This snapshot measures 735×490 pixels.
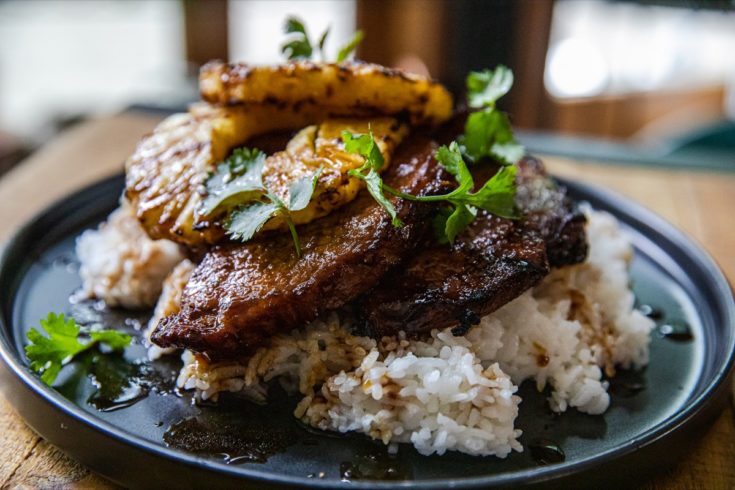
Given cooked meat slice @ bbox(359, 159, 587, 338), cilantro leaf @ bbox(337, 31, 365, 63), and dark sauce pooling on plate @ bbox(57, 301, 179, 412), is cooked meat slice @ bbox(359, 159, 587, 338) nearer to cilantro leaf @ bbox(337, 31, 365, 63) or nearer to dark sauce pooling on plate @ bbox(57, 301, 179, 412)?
dark sauce pooling on plate @ bbox(57, 301, 179, 412)

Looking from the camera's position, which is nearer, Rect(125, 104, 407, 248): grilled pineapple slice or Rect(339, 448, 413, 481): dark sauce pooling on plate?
Rect(339, 448, 413, 481): dark sauce pooling on plate

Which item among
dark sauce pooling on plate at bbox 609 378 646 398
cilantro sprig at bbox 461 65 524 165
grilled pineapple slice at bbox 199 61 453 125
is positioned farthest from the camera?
cilantro sprig at bbox 461 65 524 165

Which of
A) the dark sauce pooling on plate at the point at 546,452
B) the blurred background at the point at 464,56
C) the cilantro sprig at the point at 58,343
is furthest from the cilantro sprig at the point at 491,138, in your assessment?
the blurred background at the point at 464,56

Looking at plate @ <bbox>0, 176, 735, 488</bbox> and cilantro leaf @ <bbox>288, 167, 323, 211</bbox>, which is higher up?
cilantro leaf @ <bbox>288, 167, 323, 211</bbox>

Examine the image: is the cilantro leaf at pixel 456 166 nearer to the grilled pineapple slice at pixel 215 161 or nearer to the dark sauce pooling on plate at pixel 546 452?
the grilled pineapple slice at pixel 215 161

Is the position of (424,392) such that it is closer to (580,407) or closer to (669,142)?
(580,407)

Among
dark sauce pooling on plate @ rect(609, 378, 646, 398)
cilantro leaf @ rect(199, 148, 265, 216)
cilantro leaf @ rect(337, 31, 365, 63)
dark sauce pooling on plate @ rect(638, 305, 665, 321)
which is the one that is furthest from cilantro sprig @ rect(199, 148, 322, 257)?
dark sauce pooling on plate @ rect(638, 305, 665, 321)

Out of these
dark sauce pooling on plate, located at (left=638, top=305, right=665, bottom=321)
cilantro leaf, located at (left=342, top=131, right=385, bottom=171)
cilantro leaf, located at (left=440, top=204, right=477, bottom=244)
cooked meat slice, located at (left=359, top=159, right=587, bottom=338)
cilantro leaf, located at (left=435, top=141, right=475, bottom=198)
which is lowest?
dark sauce pooling on plate, located at (left=638, top=305, right=665, bottom=321)
